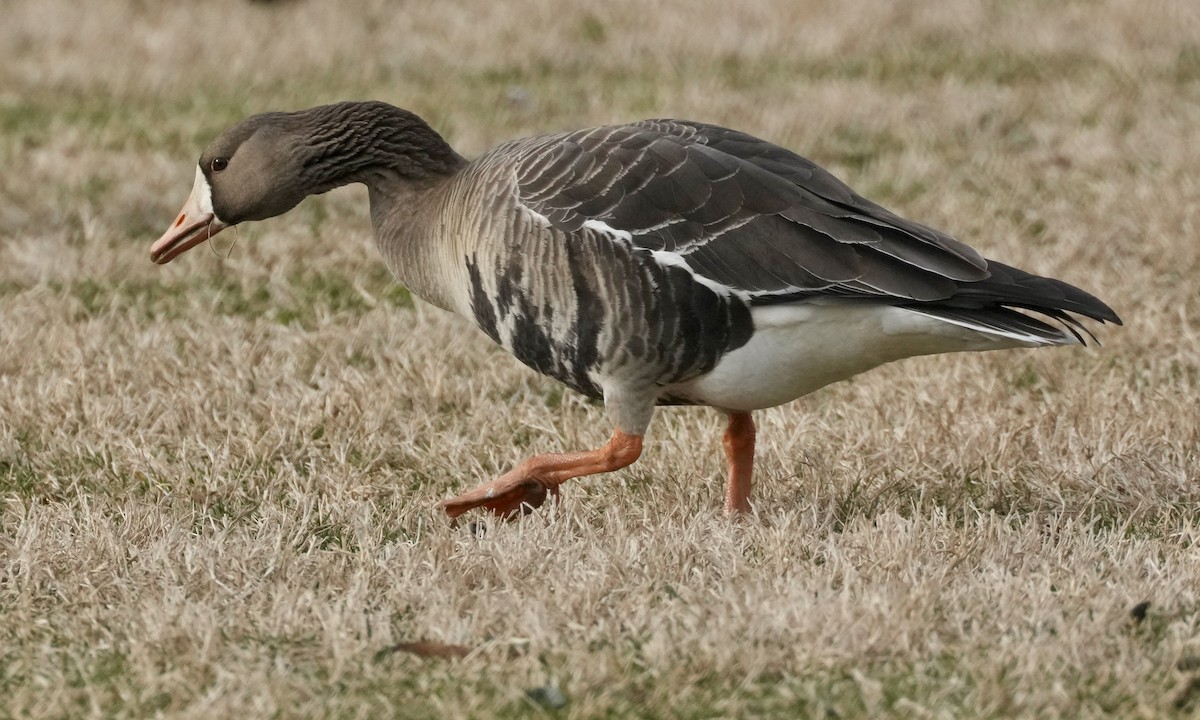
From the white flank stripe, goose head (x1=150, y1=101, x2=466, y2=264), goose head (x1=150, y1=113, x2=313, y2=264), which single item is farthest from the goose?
goose head (x1=150, y1=113, x2=313, y2=264)

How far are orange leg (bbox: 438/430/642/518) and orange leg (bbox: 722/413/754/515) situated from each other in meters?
0.33

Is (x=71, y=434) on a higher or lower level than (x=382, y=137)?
lower

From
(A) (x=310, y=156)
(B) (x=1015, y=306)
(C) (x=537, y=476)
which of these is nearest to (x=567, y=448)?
(C) (x=537, y=476)

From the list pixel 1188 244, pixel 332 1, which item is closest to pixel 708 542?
pixel 1188 244

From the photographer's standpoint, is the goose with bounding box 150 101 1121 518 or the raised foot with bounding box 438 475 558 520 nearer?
the goose with bounding box 150 101 1121 518

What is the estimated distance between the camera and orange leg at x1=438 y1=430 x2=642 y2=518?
472 cm

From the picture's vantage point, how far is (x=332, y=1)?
40.7 feet

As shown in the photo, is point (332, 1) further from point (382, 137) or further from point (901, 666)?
point (901, 666)

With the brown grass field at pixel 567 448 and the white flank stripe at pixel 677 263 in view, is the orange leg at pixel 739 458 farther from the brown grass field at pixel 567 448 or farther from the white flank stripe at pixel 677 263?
the white flank stripe at pixel 677 263

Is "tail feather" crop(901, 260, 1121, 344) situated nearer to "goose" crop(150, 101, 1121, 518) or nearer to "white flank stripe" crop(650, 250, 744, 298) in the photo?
"goose" crop(150, 101, 1121, 518)

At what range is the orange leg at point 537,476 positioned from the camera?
4.72m

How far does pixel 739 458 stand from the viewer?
4.91 metres

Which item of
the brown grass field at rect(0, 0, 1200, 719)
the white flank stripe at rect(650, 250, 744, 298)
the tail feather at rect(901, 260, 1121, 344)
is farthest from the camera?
the white flank stripe at rect(650, 250, 744, 298)

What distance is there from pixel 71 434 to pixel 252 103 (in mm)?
5053
